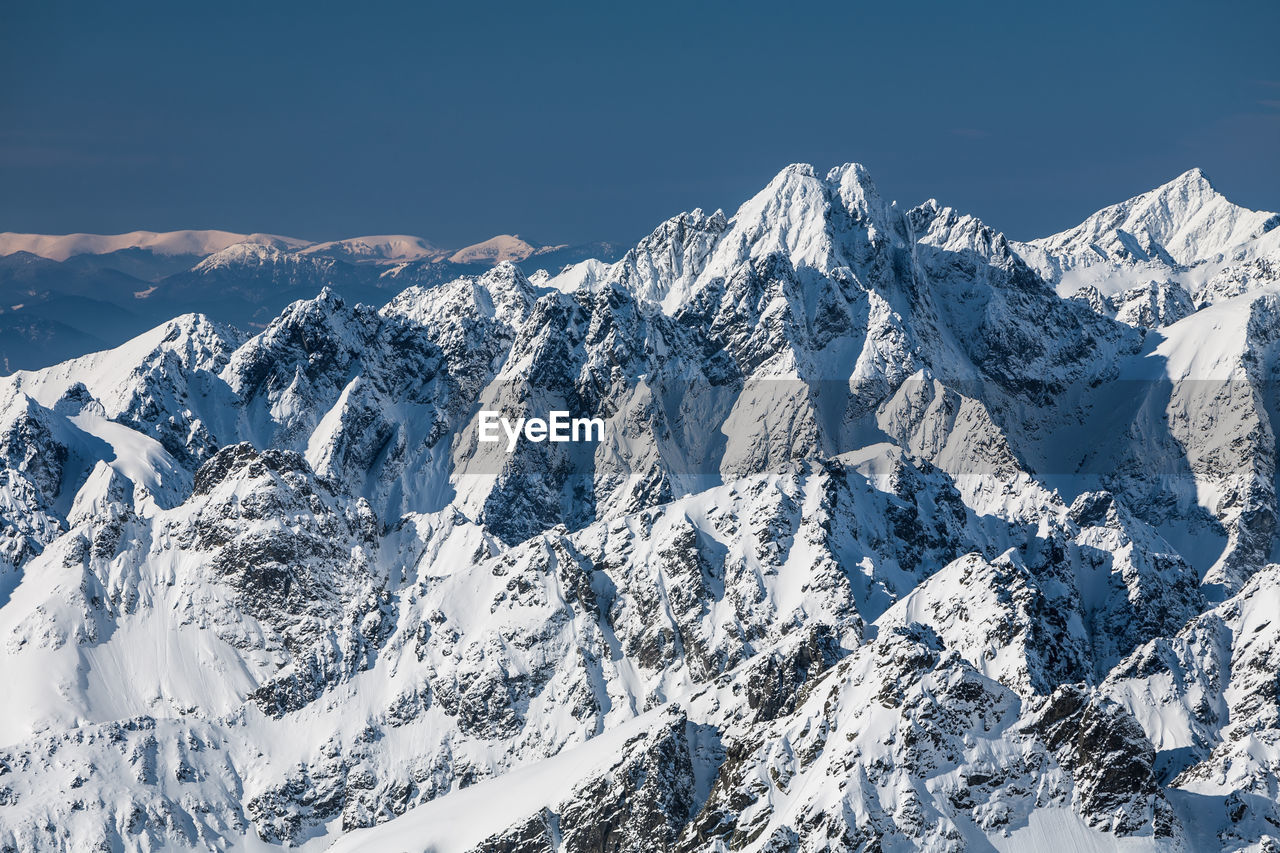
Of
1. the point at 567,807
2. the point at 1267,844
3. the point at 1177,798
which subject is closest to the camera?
the point at 1267,844

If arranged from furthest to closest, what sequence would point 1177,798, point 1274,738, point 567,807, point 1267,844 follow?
point 567,807 → point 1274,738 → point 1177,798 → point 1267,844

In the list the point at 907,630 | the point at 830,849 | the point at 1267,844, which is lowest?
the point at 1267,844

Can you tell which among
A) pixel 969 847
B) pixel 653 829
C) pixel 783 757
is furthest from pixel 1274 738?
pixel 653 829

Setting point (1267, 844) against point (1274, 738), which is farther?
point (1274, 738)

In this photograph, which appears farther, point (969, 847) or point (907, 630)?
point (907, 630)

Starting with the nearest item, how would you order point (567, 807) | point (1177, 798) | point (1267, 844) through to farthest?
point (1267, 844)
point (1177, 798)
point (567, 807)

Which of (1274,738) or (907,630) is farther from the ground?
(907,630)

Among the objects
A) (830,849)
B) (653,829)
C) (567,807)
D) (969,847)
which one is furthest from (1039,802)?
(567,807)

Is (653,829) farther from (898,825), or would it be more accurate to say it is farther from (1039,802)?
(1039,802)

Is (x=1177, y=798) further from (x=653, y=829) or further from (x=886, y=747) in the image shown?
(x=653, y=829)
